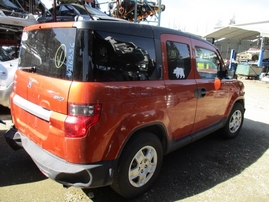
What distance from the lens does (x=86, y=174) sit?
2039 mm

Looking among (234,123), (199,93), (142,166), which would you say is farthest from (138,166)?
(234,123)

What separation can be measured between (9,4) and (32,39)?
6.59 metres

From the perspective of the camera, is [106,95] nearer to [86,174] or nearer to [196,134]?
[86,174]

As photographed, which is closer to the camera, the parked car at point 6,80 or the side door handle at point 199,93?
the side door handle at point 199,93

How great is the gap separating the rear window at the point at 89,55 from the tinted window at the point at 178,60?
11.6 inches

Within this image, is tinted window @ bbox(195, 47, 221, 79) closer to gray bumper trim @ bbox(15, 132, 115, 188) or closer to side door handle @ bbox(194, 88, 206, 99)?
side door handle @ bbox(194, 88, 206, 99)

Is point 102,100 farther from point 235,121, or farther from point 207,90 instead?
point 235,121

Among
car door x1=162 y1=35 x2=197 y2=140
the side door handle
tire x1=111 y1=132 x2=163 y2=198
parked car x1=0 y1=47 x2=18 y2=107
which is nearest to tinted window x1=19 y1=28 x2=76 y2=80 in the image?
tire x1=111 y1=132 x2=163 y2=198

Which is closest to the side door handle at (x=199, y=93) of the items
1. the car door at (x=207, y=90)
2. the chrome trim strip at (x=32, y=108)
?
the car door at (x=207, y=90)

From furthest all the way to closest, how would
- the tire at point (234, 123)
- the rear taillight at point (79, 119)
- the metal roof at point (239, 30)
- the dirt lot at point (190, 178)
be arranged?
the metal roof at point (239, 30), the tire at point (234, 123), the dirt lot at point (190, 178), the rear taillight at point (79, 119)

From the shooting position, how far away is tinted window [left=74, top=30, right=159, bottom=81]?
6.46ft

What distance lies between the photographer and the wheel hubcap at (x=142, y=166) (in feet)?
8.09

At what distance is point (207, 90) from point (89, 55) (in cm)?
214

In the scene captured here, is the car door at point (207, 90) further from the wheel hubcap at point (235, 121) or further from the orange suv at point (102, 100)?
the wheel hubcap at point (235, 121)
